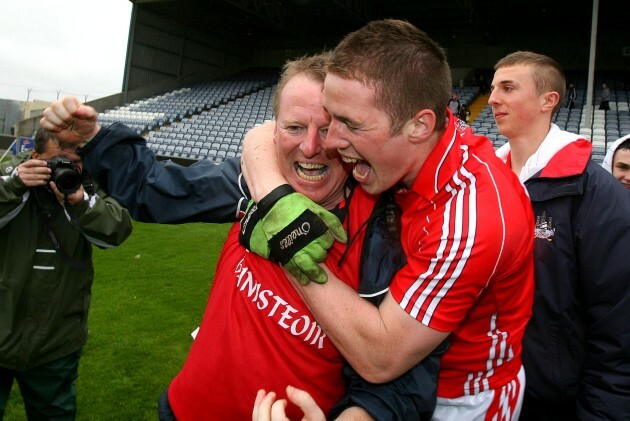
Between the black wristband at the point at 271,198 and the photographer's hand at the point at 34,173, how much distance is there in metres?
1.68

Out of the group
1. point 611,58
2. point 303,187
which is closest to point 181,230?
point 303,187

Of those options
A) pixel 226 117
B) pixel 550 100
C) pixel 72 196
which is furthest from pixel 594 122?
pixel 72 196

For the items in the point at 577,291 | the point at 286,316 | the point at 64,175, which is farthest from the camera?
the point at 64,175

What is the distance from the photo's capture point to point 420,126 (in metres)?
1.36

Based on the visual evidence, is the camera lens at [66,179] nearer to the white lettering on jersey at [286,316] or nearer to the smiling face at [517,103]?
the white lettering on jersey at [286,316]

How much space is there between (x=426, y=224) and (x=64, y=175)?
1.95 m

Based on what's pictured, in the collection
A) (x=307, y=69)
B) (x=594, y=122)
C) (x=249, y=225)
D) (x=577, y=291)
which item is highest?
(x=594, y=122)

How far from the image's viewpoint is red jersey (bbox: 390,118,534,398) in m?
1.21

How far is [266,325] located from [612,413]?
1285 mm

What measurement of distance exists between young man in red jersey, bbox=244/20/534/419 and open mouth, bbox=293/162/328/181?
0.15m

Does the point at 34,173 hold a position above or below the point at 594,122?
below

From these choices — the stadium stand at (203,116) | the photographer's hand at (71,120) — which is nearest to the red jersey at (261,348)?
the photographer's hand at (71,120)

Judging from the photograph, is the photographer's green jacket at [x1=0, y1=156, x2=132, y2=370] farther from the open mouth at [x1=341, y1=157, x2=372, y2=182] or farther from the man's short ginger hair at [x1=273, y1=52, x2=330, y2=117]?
the open mouth at [x1=341, y1=157, x2=372, y2=182]

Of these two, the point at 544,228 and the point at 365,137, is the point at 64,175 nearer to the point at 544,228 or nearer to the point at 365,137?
the point at 365,137
